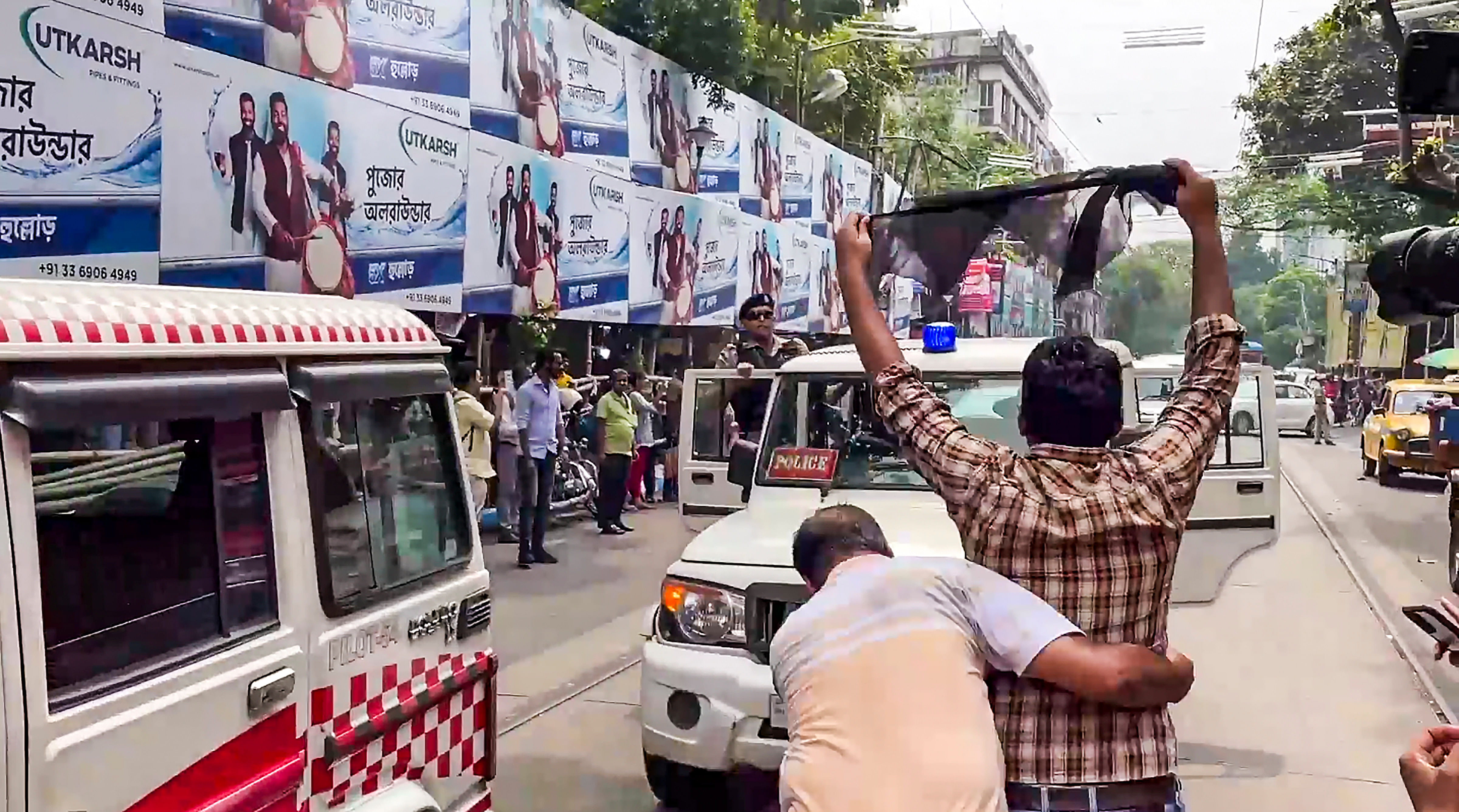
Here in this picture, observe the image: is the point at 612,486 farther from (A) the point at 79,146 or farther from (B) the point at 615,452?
(A) the point at 79,146

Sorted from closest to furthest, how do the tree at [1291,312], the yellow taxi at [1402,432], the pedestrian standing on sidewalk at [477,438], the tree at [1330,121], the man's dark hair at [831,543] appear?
the man's dark hair at [831,543], the pedestrian standing on sidewalk at [477,438], the yellow taxi at [1402,432], the tree at [1330,121], the tree at [1291,312]

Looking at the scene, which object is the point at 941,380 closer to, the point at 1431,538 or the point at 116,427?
the point at 116,427

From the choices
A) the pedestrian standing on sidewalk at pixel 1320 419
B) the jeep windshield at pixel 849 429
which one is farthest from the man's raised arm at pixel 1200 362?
the pedestrian standing on sidewalk at pixel 1320 419

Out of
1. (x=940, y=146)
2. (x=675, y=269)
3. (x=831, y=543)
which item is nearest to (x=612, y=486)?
(x=675, y=269)

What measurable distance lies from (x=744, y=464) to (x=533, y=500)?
578cm

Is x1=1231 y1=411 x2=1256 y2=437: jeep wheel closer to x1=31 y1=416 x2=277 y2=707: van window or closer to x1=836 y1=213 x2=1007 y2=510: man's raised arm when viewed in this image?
x1=836 y1=213 x2=1007 y2=510: man's raised arm

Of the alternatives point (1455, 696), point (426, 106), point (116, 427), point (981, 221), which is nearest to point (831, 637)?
point (981, 221)

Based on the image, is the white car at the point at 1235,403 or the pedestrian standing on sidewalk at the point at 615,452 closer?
the white car at the point at 1235,403

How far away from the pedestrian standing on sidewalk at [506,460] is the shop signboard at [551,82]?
8.56 feet

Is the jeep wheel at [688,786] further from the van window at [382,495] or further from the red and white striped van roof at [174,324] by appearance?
the red and white striped van roof at [174,324]

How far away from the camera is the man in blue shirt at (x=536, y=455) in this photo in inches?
Result: 441

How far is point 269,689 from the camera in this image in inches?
109

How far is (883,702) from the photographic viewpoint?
2.08 meters

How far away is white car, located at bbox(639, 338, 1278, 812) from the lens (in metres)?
4.52
